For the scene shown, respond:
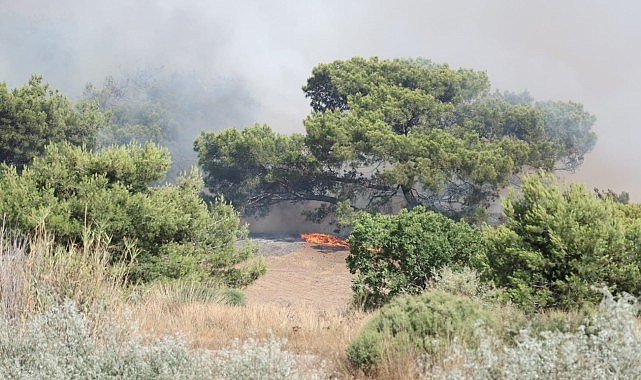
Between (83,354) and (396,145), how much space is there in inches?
1198

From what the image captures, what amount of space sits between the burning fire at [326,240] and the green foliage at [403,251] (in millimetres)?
22138

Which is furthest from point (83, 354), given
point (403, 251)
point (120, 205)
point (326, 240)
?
point (326, 240)

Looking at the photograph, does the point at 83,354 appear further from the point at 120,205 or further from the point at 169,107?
the point at 169,107

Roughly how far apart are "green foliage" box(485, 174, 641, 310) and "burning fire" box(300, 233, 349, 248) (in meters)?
27.1

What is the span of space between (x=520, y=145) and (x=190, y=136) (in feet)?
140

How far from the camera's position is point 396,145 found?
36781 mm

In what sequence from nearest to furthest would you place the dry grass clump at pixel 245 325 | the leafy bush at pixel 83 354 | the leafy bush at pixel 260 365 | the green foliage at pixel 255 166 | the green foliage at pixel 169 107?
the leafy bush at pixel 260 365 → the leafy bush at pixel 83 354 → the dry grass clump at pixel 245 325 → the green foliage at pixel 255 166 → the green foliage at pixel 169 107

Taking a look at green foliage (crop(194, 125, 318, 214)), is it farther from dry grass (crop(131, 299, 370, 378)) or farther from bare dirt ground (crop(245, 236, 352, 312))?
dry grass (crop(131, 299, 370, 378))

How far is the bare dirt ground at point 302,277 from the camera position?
2494cm

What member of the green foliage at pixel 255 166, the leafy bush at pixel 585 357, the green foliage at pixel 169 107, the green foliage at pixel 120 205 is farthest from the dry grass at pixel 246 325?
the green foliage at pixel 169 107

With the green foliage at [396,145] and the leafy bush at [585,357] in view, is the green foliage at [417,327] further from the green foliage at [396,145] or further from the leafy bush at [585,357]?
the green foliage at [396,145]

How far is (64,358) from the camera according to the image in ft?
22.8

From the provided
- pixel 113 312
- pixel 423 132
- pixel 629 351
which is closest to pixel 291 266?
pixel 423 132

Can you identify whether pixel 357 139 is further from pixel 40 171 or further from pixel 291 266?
pixel 40 171
